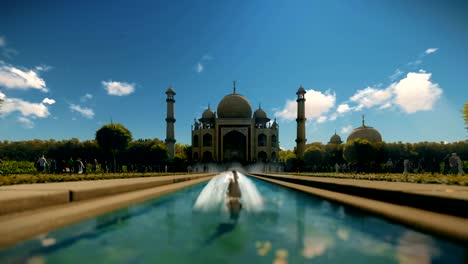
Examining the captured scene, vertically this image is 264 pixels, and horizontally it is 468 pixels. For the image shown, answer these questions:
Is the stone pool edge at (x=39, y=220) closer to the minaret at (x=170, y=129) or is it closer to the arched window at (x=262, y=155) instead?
the minaret at (x=170, y=129)

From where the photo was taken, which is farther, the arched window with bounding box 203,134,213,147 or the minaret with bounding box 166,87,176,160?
the arched window with bounding box 203,134,213,147

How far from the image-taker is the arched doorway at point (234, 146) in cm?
5797

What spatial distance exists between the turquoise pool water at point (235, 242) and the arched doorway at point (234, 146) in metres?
53.5

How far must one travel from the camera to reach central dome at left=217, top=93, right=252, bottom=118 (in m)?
56.6

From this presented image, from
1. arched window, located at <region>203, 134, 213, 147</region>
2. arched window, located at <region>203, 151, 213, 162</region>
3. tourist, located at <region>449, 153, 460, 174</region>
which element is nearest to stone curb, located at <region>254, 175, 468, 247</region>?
tourist, located at <region>449, 153, 460, 174</region>

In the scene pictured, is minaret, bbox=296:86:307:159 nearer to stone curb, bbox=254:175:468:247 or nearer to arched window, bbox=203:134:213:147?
arched window, bbox=203:134:213:147

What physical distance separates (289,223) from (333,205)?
1.83 m

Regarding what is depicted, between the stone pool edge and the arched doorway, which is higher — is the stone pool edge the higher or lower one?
the lower one

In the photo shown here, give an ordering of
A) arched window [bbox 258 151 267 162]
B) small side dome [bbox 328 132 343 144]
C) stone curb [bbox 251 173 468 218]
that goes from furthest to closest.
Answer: small side dome [bbox 328 132 343 144], arched window [bbox 258 151 267 162], stone curb [bbox 251 173 468 218]

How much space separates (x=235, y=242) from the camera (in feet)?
10.3

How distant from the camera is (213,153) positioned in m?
55.2

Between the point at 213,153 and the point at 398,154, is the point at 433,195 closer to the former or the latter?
the point at 398,154

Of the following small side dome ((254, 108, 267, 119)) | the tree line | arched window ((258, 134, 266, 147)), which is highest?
small side dome ((254, 108, 267, 119))

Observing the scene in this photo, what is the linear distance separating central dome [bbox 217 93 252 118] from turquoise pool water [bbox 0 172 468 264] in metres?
52.3
